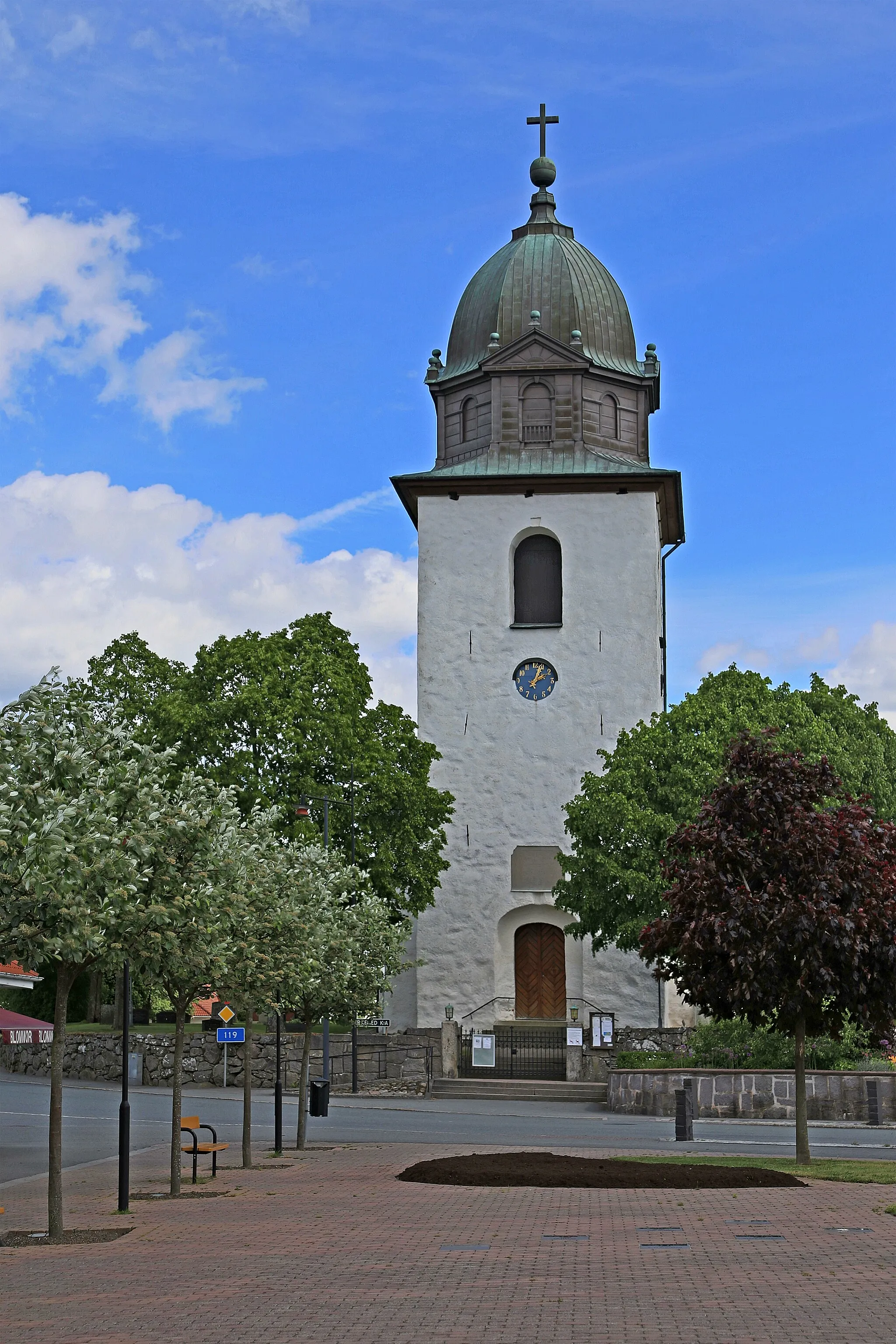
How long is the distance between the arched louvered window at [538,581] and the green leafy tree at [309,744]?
778 cm

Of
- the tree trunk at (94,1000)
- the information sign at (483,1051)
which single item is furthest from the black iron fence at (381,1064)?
the tree trunk at (94,1000)

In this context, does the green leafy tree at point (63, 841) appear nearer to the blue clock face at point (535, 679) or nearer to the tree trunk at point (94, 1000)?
the blue clock face at point (535, 679)

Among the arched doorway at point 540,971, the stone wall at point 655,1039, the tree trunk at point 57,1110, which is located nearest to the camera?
the tree trunk at point 57,1110

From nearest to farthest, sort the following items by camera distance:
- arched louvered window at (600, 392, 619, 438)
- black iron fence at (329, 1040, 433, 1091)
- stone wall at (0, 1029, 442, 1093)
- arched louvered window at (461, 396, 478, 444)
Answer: stone wall at (0, 1029, 442, 1093) < black iron fence at (329, 1040, 433, 1091) < arched louvered window at (600, 392, 619, 438) < arched louvered window at (461, 396, 478, 444)

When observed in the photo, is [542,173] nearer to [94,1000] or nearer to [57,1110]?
[94,1000]

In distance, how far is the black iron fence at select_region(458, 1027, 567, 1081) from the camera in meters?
44.8

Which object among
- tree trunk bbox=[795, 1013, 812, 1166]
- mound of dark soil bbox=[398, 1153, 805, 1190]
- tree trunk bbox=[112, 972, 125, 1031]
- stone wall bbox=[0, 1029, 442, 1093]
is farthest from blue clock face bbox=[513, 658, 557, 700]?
mound of dark soil bbox=[398, 1153, 805, 1190]

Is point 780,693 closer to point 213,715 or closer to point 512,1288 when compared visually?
point 213,715

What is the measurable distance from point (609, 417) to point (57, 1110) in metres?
41.3

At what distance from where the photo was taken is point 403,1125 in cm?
3209

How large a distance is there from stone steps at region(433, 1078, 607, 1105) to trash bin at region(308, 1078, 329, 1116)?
14.7m

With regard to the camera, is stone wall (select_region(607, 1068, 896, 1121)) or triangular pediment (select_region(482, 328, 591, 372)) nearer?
stone wall (select_region(607, 1068, 896, 1121))

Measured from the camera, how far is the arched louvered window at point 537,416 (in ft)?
173

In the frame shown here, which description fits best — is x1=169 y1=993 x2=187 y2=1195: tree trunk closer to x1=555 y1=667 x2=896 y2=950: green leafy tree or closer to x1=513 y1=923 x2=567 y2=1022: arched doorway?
x1=555 y1=667 x2=896 y2=950: green leafy tree
